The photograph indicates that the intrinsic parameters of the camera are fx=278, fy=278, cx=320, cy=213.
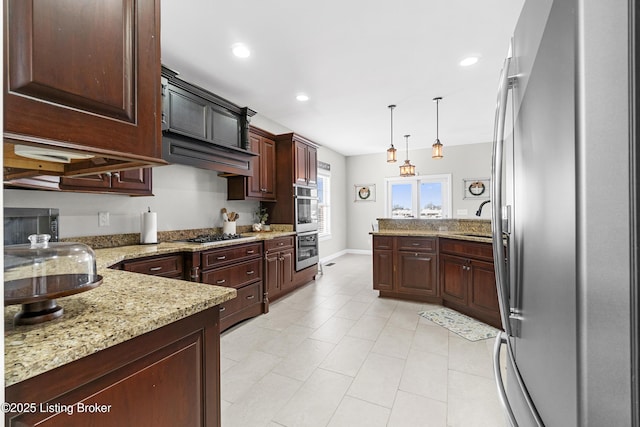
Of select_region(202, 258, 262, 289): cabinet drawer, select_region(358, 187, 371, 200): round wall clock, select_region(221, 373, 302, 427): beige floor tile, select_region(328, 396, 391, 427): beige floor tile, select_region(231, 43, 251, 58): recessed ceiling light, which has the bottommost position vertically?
select_region(328, 396, 391, 427): beige floor tile

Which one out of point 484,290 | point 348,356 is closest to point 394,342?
point 348,356

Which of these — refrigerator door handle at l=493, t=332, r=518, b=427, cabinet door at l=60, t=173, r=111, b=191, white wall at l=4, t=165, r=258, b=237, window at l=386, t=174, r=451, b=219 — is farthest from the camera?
window at l=386, t=174, r=451, b=219

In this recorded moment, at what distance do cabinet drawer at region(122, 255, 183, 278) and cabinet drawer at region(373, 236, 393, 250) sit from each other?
2464mm

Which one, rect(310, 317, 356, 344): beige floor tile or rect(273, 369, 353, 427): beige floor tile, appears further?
rect(310, 317, 356, 344): beige floor tile

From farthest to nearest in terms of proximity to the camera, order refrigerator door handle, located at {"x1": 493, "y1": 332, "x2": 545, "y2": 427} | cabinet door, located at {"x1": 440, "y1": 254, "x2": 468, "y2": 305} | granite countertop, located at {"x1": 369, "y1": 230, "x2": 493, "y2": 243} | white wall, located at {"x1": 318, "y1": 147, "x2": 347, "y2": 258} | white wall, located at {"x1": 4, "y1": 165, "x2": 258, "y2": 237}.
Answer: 1. white wall, located at {"x1": 318, "y1": 147, "x2": 347, "y2": 258}
2. granite countertop, located at {"x1": 369, "y1": 230, "x2": 493, "y2": 243}
3. cabinet door, located at {"x1": 440, "y1": 254, "x2": 468, "y2": 305}
4. white wall, located at {"x1": 4, "y1": 165, "x2": 258, "y2": 237}
5. refrigerator door handle, located at {"x1": 493, "y1": 332, "x2": 545, "y2": 427}

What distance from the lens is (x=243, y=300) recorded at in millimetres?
3076

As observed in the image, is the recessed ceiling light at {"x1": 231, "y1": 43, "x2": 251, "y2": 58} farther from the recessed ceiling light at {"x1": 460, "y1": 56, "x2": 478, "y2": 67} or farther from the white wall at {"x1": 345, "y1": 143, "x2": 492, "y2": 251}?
the white wall at {"x1": 345, "y1": 143, "x2": 492, "y2": 251}

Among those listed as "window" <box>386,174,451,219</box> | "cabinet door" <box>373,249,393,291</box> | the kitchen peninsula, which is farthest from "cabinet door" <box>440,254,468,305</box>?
"window" <box>386,174,451,219</box>

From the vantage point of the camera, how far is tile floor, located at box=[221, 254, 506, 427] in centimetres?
169

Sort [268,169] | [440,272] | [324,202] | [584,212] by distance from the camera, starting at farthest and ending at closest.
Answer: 1. [324,202]
2. [268,169]
3. [440,272]
4. [584,212]

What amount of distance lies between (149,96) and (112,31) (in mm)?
167

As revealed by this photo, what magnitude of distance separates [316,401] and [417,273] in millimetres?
2291

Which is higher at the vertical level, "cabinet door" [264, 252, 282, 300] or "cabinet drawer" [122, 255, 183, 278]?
"cabinet drawer" [122, 255, 183, 278]

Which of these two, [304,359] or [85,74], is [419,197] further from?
[85,74]
